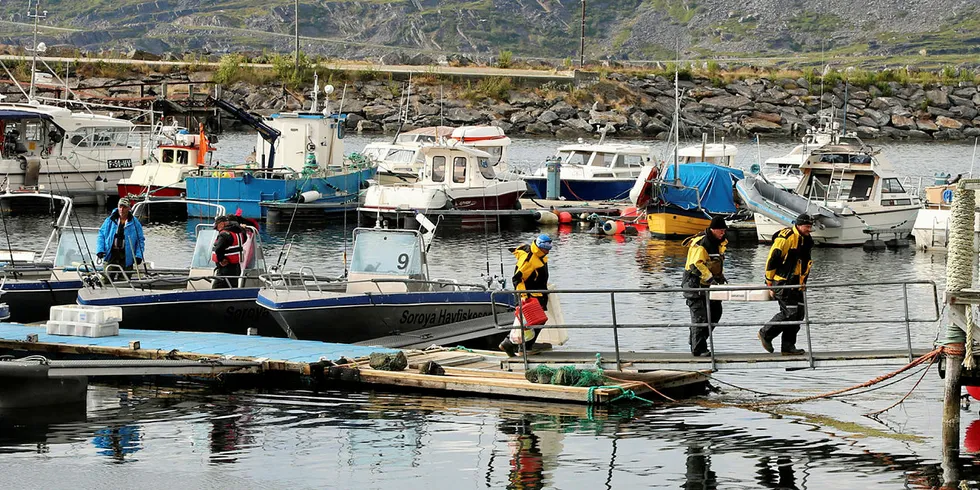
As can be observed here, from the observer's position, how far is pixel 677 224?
43.6 m

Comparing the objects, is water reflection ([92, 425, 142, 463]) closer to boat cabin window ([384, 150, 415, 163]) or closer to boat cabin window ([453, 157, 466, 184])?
boat cabin window ([453, 157, 466, 184])

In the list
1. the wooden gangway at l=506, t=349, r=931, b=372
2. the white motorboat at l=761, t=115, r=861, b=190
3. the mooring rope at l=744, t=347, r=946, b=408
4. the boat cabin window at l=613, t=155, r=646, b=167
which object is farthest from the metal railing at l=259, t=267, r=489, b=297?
the boat cabin window at l=613, t=155, r=646, b=167

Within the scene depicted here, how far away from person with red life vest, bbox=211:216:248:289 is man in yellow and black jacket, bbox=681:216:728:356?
738 cm

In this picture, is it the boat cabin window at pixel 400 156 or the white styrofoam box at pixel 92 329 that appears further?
the boat cabin window at pixel 400 156

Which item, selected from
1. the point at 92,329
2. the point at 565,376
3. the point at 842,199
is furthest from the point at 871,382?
the point at 842,199

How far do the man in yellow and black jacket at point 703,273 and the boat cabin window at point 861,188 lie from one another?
24091 mm

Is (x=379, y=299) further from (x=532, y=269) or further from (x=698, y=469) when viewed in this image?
(x=698, y=469)

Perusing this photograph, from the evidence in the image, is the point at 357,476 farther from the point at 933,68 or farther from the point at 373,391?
the point at 933,68

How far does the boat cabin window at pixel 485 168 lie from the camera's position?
4675cm

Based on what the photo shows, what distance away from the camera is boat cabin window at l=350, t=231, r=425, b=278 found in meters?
23.5

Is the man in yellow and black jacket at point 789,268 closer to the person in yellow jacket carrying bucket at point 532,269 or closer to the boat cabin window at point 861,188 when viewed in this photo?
the person in yellow jacket carrying bucket at point 532,269

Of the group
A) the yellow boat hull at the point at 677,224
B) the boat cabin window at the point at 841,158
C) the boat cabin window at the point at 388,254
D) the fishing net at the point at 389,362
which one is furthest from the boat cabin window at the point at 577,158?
the fishing net at the point at 389,362

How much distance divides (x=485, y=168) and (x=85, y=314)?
2642cm

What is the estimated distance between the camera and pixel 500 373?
19281 mm
